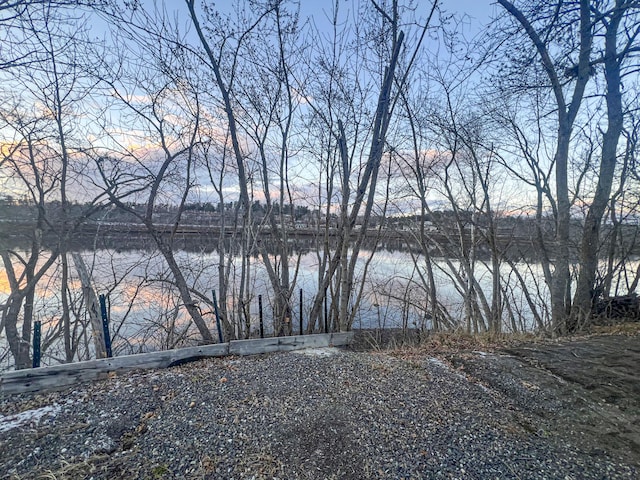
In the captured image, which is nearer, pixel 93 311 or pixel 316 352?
pixel 316 352

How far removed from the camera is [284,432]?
2107 millimetres

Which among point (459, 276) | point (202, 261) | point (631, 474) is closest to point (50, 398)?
point (202, 261)

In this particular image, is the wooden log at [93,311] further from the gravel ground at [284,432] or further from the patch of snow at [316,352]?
the patch of snow at [316,352]

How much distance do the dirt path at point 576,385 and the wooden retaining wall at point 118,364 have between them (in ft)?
7.59

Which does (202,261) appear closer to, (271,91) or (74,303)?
(74,303)

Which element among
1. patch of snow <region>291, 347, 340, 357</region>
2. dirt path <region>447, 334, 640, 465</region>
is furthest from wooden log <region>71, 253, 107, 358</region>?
dirt path <region>447, 334, 640, 465</region>

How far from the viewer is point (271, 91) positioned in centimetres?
579

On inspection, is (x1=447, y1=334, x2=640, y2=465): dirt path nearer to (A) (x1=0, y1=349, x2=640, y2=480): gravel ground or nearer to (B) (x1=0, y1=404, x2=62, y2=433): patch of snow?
(A) (x1=0, y1=349, x2=640, y2=480): gravel ground

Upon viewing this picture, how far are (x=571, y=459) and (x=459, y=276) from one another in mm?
5152

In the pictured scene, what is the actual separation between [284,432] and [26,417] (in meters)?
1.99

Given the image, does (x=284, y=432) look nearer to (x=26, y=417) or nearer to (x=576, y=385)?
(x=26, y=417)

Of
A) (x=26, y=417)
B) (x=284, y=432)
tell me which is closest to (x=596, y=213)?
(x=284, y=432)

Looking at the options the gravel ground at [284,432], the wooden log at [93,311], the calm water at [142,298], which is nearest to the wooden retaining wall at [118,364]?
the gravel ground at [284,432]

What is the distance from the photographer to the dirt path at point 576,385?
2.16m
